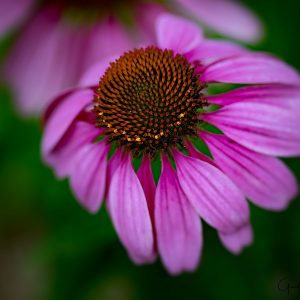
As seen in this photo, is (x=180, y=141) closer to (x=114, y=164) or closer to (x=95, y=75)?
(x=114, y=164)

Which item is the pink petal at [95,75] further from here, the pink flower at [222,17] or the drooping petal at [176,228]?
the pink flower at [222,17]

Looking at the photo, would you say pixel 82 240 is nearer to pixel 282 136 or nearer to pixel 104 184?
pixel 104 184

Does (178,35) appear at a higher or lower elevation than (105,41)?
higher

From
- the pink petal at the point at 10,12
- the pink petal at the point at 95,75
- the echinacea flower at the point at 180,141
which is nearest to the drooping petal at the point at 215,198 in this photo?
the echinacea flower at the point at 180,141

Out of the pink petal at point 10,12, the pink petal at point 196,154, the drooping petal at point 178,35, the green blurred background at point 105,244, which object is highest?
the pink petal at point 10,12

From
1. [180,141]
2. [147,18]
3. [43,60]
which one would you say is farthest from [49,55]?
[180,141]
